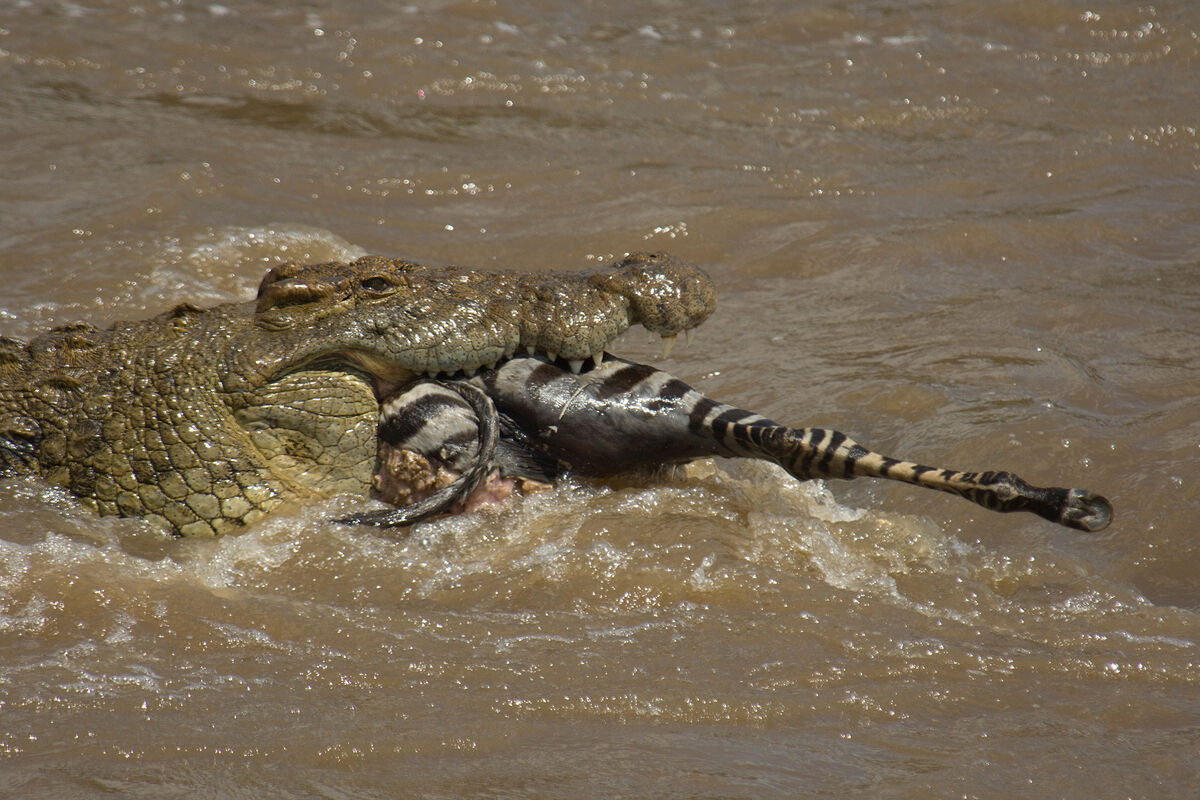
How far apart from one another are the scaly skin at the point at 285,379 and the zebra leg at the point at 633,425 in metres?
0.12

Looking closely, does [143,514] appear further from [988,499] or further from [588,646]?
[988,499]

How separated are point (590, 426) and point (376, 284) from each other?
Result: 0.78 metres

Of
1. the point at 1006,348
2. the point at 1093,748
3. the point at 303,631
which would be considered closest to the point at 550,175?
the point at 1006,348

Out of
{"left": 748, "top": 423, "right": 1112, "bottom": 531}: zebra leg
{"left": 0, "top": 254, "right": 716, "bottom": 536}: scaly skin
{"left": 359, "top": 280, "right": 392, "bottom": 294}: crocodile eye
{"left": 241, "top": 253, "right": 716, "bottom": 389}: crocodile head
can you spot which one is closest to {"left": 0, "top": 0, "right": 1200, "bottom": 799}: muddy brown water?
{"left": 0, "top": 254, "right": 716, "bottom": 536}: scaly skin

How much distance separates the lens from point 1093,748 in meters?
2.62

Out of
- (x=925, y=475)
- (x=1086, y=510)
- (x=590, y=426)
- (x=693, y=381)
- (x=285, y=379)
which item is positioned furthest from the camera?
(x=693, y=381)

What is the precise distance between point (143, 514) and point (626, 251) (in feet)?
11.7

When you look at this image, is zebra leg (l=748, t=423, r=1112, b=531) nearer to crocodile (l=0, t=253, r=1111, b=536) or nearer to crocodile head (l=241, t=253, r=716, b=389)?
crocodile (l=0, t=253, r=1111, b=536)

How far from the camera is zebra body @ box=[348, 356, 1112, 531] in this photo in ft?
11.5

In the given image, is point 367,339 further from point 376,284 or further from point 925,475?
point 925,475

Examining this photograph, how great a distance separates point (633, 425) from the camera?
3670 millimetres

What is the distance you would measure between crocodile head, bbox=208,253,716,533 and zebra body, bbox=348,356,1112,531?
0.26 ft

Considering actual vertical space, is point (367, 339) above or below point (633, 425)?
above

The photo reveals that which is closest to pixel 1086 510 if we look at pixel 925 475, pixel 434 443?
pixel 925 475
